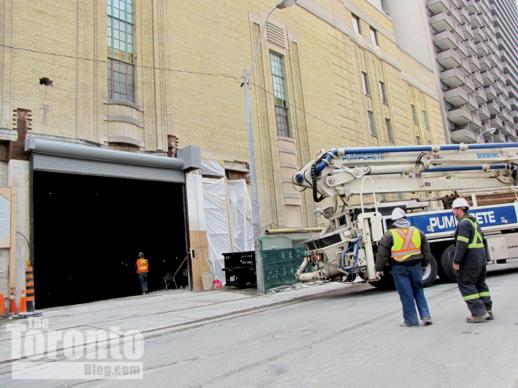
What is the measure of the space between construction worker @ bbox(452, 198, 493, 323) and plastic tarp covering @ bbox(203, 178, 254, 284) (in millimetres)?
11725

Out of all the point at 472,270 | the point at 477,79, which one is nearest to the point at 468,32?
the point at 477,79

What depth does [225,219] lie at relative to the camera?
18.3m

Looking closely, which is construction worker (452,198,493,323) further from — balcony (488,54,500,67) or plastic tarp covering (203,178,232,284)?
balcony (488,54,500,67)

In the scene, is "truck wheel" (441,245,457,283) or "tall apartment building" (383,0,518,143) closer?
"truck wheel" (441,245,457,283)

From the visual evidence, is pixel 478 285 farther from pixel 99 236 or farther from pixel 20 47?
pixel 99 236

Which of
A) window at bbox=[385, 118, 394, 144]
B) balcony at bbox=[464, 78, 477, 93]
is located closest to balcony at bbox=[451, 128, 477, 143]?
balcony at bbox=[464, 78, 477, 93]

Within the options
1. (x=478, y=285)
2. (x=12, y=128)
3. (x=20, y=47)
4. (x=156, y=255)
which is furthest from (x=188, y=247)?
(x=478, y=285)

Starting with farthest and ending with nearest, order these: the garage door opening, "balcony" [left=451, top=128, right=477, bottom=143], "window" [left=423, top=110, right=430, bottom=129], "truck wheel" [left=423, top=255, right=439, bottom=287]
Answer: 1. "balcony" [left=451, top=128, right=477, bottom=143]
2. "window" [left=423, top=110, right=430, bottom=129]
3. the garage door opening
4. "truck wheel" [left=423, top=255, right=439, bottom=287]

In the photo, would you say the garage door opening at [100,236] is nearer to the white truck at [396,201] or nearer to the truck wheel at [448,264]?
the white truck at [396,201]

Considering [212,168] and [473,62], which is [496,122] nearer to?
[473,62]

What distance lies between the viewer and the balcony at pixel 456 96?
52.3 meters

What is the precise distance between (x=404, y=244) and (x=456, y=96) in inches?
2030

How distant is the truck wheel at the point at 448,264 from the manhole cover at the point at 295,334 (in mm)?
6338

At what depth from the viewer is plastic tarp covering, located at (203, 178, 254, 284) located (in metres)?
17.6
